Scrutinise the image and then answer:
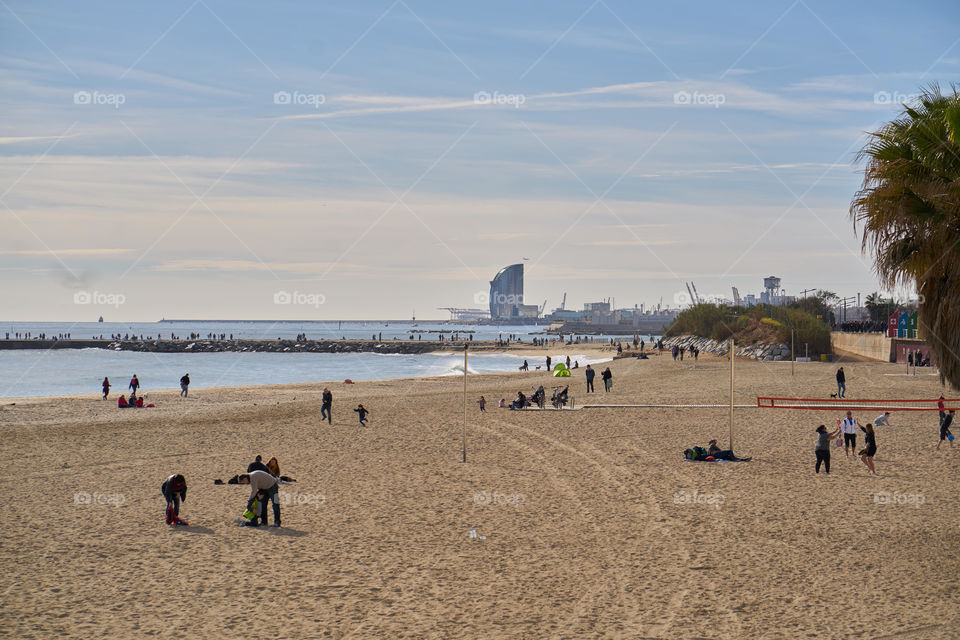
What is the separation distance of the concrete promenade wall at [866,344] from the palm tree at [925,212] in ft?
146

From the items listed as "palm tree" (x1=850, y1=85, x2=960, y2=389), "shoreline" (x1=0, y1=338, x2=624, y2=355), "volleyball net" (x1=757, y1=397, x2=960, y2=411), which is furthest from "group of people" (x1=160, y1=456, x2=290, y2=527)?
"shoreline" (x1=0, y1=338, x2=624, y2=355)

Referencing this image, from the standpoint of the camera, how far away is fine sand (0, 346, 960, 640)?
353 inches

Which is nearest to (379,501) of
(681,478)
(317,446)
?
(681,478)

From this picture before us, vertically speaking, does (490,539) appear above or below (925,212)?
below

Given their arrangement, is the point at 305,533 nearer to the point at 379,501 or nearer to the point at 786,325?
the point at 379,501

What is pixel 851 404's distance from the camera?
2969cm

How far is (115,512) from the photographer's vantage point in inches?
552

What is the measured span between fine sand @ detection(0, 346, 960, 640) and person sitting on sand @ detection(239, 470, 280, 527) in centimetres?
38

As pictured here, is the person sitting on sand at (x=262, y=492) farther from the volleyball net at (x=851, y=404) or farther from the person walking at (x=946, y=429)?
the volleyball net at (x=851, y=404)

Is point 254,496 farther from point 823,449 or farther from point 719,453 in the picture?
point 823,449

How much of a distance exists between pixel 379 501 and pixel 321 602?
18.0 ft

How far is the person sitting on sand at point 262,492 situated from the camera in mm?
12945

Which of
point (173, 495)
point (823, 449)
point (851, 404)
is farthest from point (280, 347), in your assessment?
point (173, 495)

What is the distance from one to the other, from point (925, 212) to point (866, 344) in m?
50.5
